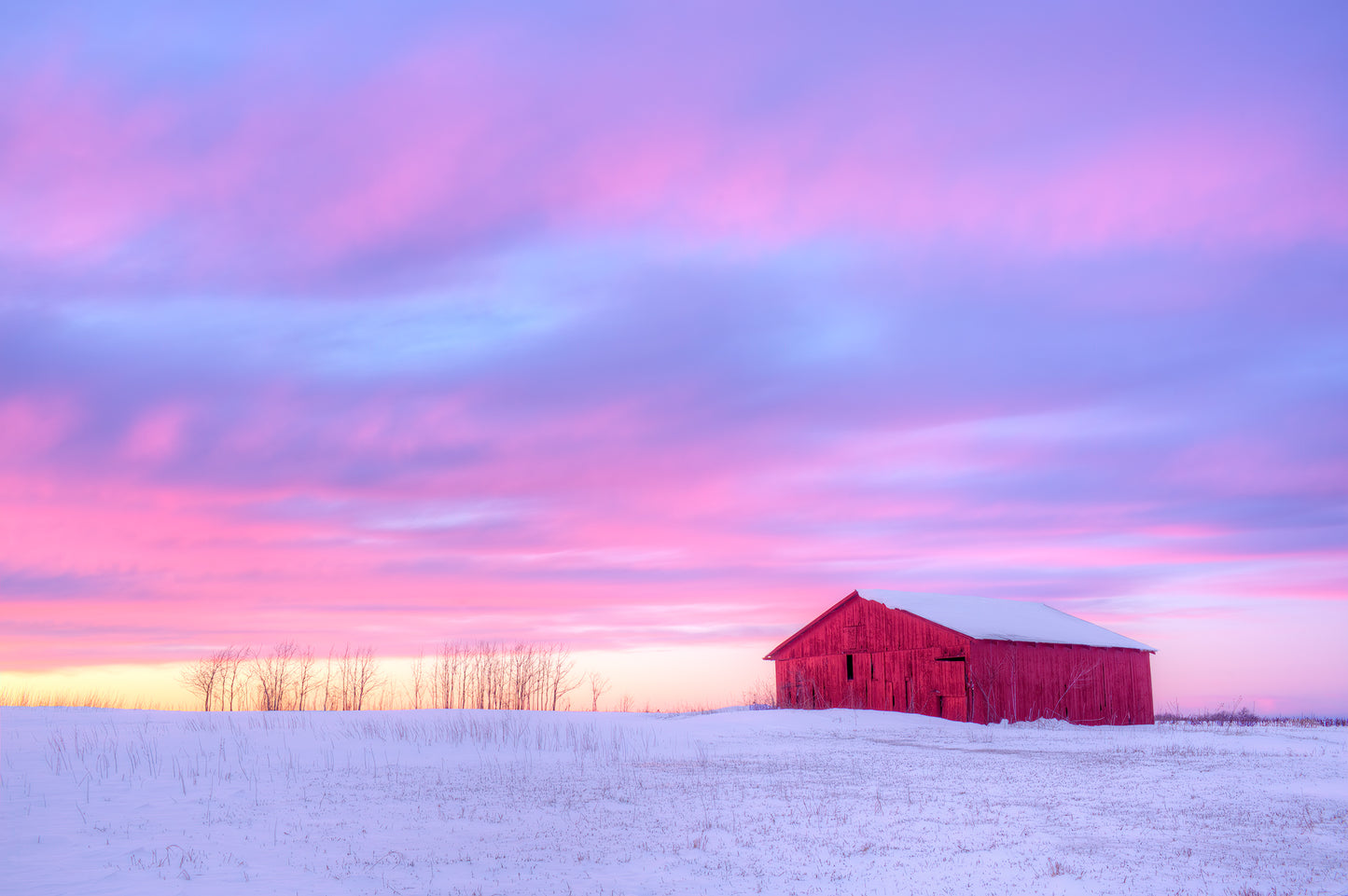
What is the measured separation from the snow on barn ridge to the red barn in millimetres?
125

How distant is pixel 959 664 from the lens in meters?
47.9

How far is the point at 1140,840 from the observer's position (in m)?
17.2

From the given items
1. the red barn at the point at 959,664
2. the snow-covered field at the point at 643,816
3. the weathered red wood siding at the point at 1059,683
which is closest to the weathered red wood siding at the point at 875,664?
the red barn at the point at 959,664

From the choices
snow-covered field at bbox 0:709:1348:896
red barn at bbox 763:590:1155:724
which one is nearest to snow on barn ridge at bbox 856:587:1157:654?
red barn at bbox 763:590:1155:724

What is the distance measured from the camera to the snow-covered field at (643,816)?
590 inches

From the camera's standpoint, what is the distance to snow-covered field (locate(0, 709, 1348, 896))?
15.0 metres

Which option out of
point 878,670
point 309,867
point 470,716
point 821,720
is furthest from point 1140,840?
point 878,670

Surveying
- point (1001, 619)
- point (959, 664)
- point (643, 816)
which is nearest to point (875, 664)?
point (959, 664)

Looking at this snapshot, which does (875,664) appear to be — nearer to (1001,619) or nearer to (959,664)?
(959,664)

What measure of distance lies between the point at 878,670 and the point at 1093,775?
25794 millimetres

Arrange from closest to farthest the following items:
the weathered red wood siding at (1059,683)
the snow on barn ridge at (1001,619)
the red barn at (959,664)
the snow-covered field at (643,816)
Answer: the snow-covered field at (643,816)
the weathered red wood siding at (1059,683)
the red barn at (959,664)
the snow on barn ridge at (1001,619)

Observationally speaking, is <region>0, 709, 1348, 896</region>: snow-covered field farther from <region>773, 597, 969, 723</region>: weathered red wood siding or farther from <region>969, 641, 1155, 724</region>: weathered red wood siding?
<region>773, 597, 969, 723</region>: weathered red wood siding

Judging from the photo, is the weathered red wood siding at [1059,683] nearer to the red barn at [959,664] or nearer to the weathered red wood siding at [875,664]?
the red barn at [959,664]

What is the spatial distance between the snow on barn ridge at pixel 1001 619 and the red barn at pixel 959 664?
13cm
